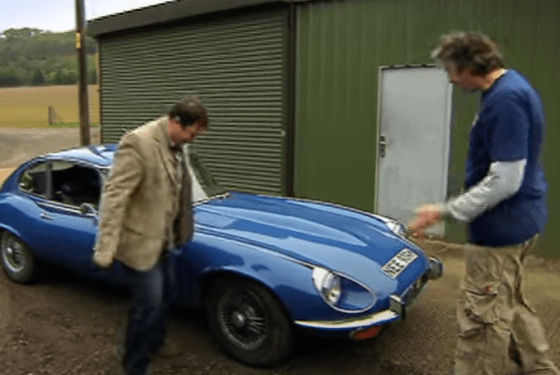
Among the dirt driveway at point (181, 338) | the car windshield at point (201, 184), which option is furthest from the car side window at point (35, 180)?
the car windshield at point (201, 184)

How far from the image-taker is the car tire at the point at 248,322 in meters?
3.17

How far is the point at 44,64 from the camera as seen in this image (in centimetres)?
7906

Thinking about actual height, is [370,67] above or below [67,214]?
above

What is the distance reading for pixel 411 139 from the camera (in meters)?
6.82

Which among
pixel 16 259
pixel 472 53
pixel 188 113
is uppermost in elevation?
pixel 472 53

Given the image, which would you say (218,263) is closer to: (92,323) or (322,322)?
(322,322)

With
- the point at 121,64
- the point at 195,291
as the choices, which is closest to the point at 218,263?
the point at 195,291

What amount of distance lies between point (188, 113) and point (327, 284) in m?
1.27

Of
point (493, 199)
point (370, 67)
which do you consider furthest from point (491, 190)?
point (370, 67)

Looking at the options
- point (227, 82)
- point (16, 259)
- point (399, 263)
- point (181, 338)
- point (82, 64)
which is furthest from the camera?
point (82, 64)

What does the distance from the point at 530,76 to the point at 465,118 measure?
840 mm

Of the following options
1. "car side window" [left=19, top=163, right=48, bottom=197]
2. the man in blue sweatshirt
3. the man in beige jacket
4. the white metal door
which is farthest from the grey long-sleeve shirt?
the white metal door

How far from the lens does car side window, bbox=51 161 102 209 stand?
440cm

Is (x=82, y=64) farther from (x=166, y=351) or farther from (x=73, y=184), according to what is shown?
(x=166, y=351)
